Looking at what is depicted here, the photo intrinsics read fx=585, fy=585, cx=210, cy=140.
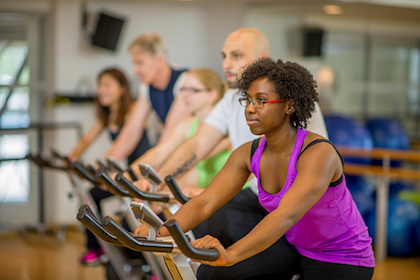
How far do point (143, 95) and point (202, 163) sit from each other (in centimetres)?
143

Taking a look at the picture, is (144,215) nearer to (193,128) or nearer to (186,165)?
(186,165)

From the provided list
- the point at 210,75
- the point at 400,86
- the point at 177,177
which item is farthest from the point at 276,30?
the point at 177,177

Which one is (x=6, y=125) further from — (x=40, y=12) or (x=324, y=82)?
(x=324, y=82)

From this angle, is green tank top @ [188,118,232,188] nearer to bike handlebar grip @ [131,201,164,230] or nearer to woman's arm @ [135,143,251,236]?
woman's arm @ [135,143,251,236]

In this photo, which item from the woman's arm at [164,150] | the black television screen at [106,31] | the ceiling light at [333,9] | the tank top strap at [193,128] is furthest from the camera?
the ceiling light at [333,9]

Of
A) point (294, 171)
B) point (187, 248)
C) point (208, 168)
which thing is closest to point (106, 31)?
point (208, 168)

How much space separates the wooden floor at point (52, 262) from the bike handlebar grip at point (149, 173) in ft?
8.66

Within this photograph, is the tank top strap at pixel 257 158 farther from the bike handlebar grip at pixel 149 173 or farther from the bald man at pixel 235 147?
the bike handlebar grip at pixel 149 173

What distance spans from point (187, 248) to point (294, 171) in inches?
17.9

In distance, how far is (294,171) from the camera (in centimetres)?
170

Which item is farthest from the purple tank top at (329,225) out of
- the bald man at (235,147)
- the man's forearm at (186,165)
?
the man's forearm at (186,165)

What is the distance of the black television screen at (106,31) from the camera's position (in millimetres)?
6434

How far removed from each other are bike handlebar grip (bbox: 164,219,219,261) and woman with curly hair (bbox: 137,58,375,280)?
12.0 inches

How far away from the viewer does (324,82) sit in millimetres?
6945
